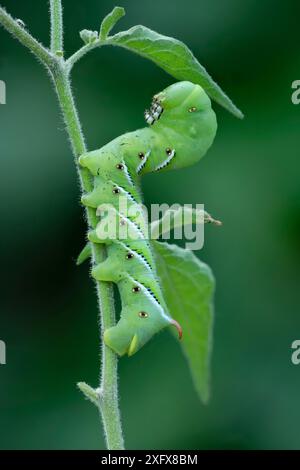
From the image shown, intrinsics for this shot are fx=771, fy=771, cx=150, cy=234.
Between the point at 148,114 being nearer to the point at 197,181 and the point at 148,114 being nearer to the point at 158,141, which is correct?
the point at 158,141

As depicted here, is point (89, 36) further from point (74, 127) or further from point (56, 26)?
point (74, 127)

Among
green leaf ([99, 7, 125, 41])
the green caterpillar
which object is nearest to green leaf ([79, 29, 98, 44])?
green leaf ([99, 7, 125, 41])

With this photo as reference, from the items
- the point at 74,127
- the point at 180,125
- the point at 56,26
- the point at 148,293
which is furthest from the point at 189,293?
the point at 56,26

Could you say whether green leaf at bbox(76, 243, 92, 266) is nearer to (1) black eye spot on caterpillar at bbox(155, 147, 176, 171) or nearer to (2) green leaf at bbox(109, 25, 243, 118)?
(1) black eye spot on caterpillar at bbox(155, 147, 176, 171)

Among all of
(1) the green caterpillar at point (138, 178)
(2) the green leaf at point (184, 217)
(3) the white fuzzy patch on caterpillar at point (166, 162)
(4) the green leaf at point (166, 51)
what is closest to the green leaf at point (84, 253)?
(1) the green caterpillar at point (138, 178)

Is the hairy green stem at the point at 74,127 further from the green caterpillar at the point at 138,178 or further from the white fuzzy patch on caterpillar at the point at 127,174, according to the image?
the white fuzzy patch on caterpillar at the point at 127,174
